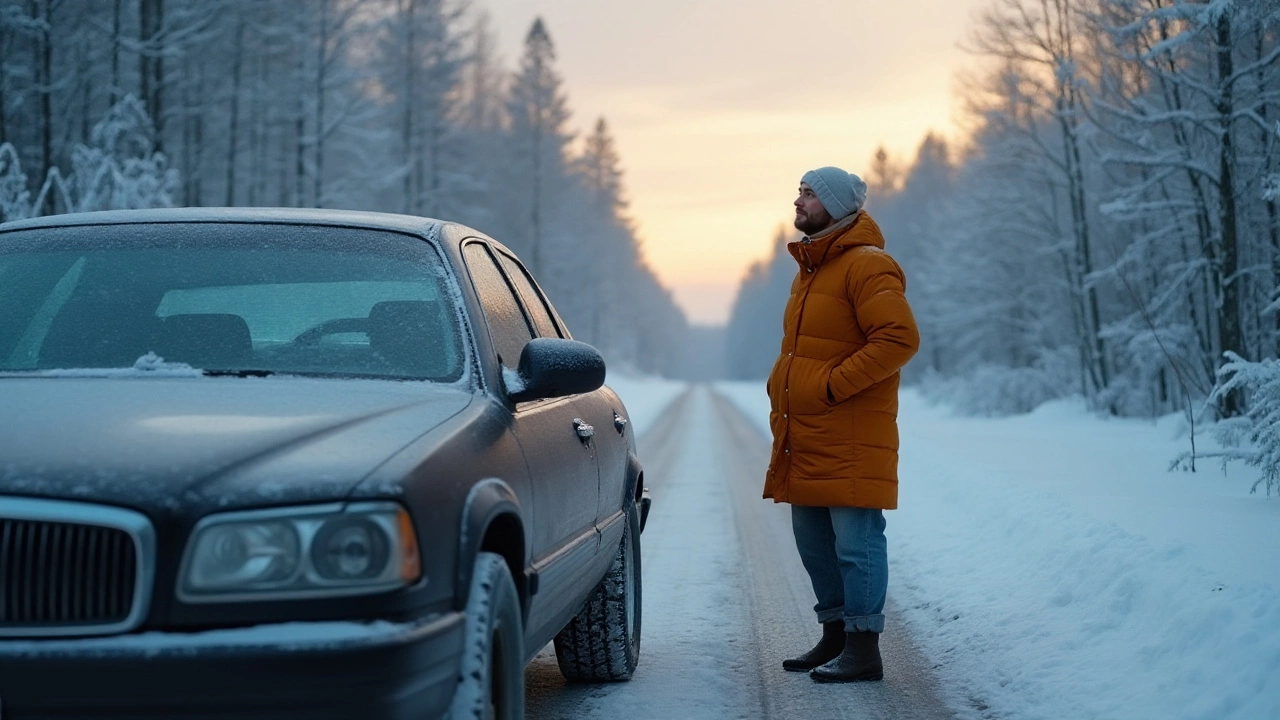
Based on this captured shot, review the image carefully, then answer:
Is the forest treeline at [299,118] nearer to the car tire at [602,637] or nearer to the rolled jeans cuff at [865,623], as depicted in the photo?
the car tire at [602,637]

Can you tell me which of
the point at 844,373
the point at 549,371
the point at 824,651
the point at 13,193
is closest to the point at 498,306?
the point at 549,371

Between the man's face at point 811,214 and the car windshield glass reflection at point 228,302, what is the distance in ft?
6.40

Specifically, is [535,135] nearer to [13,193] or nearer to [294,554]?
[13,193]

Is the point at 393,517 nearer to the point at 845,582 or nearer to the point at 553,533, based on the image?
the point at 553,533

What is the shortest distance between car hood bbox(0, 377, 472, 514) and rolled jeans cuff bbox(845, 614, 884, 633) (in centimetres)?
254

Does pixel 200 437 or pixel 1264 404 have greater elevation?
pixel 200 437

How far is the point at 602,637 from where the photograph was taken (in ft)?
16.3

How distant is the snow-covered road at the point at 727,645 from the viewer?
4691mm

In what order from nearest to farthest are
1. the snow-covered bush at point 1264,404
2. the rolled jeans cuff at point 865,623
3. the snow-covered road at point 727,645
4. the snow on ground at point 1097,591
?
the snow on ground at point 1097,591
the snow-covered road at point 727,645
the rolled jeans cuff at point 865,623
the snow-covered bush at point 1264,404

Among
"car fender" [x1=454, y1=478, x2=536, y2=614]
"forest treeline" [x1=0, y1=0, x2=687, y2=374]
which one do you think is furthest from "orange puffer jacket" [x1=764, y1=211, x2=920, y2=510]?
"forest treeline" [x1=0, y1=0, x2=687, y2=374]

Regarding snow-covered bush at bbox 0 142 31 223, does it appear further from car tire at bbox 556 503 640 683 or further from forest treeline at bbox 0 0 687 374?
car tire at bbox 556 503 640 683

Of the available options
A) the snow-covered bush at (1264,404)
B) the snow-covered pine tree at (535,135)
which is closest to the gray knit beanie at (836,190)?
the snow-covered bush at (1264,404)

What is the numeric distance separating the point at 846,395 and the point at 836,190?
92cm

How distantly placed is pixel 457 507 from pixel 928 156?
214ft
